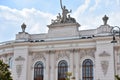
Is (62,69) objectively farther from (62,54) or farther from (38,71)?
(38,71)

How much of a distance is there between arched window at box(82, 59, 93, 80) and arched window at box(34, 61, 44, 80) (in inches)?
231

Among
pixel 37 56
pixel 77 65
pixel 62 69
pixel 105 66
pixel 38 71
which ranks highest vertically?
pixel 37 56

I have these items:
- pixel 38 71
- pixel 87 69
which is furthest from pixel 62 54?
pixel 38 71

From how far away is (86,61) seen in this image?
38625 mm

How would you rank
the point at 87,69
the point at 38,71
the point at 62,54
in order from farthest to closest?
the point at 38,71
the point at 62,54
the point at 87,69

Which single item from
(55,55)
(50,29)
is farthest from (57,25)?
(55,55)

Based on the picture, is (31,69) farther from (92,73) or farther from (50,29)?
(92,73)

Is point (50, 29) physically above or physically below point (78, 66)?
above

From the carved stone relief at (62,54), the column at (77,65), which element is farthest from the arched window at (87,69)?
the carved stone relief at (62,54)

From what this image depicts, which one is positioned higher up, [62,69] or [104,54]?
[104,54]

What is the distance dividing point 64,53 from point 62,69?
2147mm

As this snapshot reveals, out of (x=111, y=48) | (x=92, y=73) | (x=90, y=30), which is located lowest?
(x=92, y=73)

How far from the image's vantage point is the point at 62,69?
3956 centimetres

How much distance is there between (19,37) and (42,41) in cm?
384
